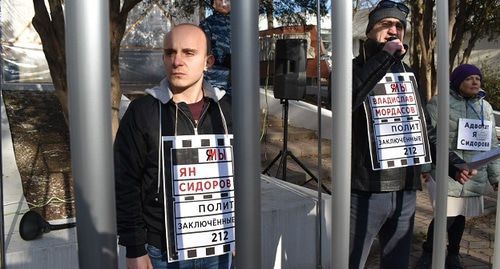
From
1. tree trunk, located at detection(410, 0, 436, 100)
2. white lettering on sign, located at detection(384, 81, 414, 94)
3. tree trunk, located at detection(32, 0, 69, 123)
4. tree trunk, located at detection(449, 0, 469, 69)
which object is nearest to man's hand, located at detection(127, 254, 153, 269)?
white lettering on sign, located at detection(384, 81, 414, 94)

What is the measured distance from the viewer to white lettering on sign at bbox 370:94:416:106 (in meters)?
2.39

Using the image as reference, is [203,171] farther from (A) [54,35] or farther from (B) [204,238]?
(A) [54,35]

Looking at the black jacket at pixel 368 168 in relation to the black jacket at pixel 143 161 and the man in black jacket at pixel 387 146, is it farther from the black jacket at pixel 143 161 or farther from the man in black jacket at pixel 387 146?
the black jacket at pixel 143 161

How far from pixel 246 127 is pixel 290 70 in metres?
4.21

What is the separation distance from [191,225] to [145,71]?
33.9 feet

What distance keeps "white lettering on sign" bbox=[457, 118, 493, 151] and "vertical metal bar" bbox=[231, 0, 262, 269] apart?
2535 millimetres

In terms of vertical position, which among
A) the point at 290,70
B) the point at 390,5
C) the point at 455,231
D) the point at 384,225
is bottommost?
the point at 455,231

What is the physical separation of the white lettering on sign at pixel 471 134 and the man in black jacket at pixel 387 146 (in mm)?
927

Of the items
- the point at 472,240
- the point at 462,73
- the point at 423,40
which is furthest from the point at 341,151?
the point at 423,40

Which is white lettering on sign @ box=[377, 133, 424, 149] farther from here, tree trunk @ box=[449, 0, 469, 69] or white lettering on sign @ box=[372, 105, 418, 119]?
tree trunk @ box=[449, 0, 469, 69]

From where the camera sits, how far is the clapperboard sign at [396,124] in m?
2.40

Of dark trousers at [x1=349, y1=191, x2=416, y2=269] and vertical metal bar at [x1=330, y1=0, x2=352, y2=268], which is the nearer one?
vertical metal bar at [x1=330, y1=0, x2=352, y2=268]

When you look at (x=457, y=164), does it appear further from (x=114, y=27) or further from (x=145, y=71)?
(x=145, y=71)

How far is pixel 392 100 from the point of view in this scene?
2.43 m
